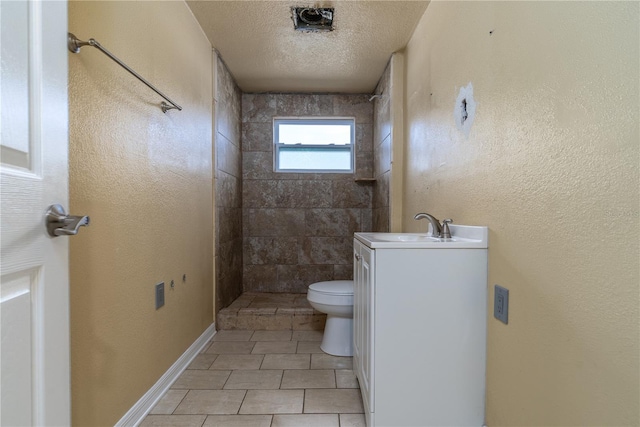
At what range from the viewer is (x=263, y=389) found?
71.1 inches

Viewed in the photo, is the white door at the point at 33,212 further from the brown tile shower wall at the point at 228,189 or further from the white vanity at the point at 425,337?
the brown tile shower wall at the point at 228,189

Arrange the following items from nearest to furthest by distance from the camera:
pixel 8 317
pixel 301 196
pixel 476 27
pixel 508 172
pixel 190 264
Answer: pixel 8 317
pixel 508 172
pixel 476 27
pixel 190 264
pixel 301 196

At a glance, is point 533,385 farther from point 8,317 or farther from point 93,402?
point 93,402

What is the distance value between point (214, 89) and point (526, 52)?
7.09 ft

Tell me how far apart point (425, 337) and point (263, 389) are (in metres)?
1.01

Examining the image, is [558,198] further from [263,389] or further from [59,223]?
[263,389]

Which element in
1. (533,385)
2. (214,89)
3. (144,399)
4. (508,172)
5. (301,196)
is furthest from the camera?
(301,196)

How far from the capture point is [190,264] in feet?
6.91

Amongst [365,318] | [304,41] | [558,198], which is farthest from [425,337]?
[304,41]

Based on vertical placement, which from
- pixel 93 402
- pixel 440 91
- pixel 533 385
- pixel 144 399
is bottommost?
pixel 144 399

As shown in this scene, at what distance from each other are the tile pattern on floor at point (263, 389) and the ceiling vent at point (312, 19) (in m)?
2.26

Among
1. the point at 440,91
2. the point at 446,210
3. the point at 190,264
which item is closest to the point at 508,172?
the point at 446,210

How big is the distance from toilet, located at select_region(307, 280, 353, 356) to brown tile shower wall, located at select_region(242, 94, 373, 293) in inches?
46.8

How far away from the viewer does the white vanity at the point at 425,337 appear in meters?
1.29
